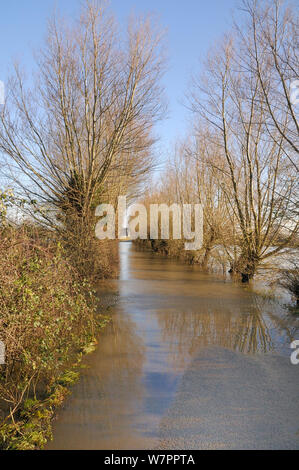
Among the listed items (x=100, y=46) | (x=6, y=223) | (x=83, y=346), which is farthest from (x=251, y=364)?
(x=100, y=46)

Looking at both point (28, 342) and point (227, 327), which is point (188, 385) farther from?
point (227, 327)

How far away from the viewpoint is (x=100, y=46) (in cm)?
1353

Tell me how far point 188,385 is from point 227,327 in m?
3.23

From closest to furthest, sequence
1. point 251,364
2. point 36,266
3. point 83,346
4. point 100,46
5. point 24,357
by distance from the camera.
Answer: point 24,357
point 36,266
point 251,364
point 83,346
point 100,46

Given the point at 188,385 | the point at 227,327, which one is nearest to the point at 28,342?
the point at 188,385

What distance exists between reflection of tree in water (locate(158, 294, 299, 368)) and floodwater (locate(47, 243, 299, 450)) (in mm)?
19

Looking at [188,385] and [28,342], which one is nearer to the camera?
[188,385]

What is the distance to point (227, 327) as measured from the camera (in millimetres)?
8281

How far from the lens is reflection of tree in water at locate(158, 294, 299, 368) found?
23.2ft

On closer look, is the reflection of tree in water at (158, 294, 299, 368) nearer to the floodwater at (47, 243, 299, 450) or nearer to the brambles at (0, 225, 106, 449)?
the floodwater at (47, 243, 299, 450)

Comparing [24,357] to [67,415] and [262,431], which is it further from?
[262,431]

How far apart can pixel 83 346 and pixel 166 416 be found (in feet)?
9.23

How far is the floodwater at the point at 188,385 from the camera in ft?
13.1

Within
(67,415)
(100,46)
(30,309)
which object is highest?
(100,46)
